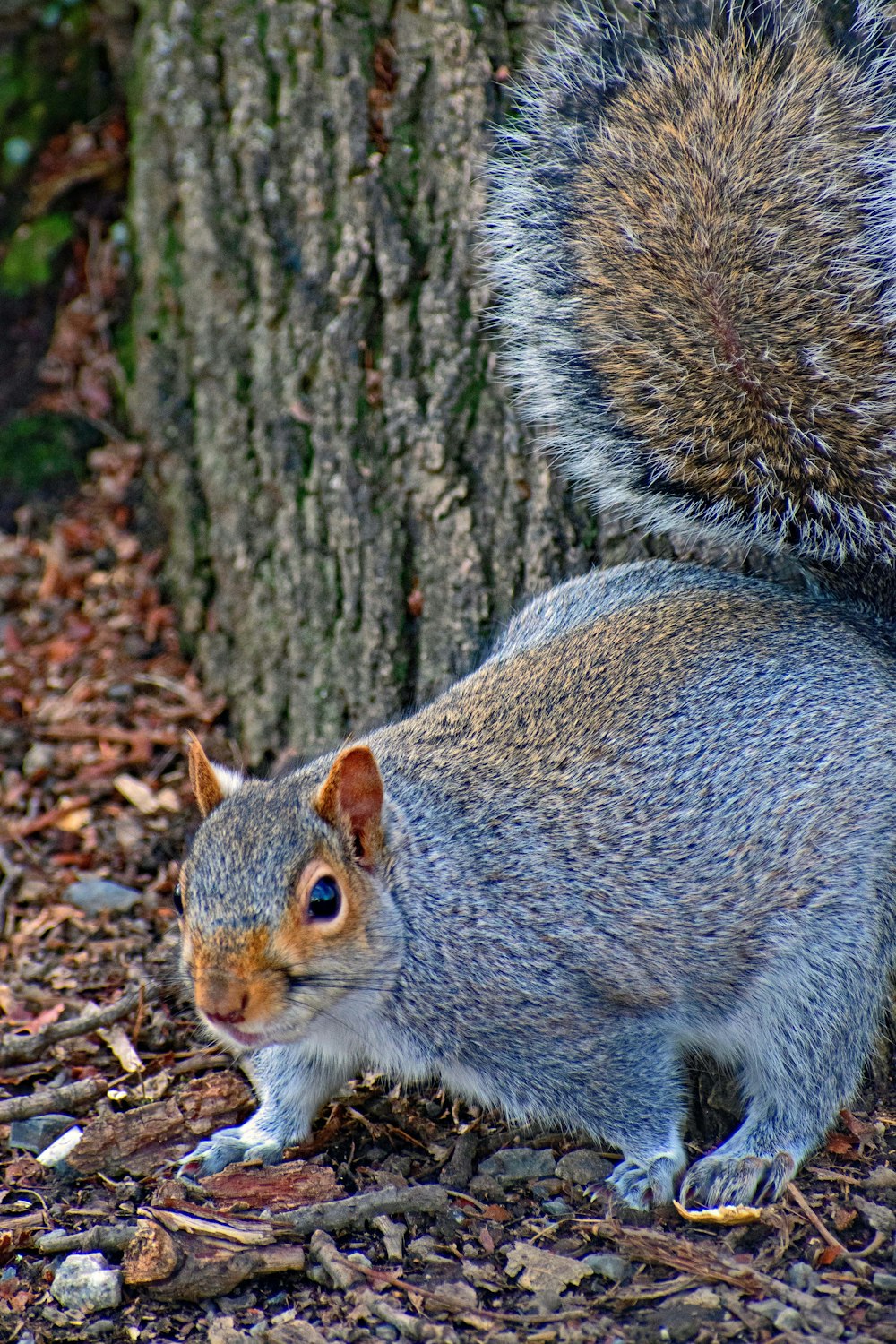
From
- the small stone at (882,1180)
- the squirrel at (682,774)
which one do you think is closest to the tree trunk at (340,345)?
the squirrel at (682,774)

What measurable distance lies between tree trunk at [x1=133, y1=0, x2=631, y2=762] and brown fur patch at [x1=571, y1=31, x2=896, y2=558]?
46cm

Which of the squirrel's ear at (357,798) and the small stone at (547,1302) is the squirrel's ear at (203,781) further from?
the small stone at (547,1302)

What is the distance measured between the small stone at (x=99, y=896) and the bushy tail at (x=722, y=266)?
1.45 meters

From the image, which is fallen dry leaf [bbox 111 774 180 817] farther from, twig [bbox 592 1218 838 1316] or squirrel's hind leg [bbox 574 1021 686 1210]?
twig [bbox 592 1218 838 1316]

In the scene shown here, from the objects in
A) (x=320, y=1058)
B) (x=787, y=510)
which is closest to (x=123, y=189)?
(x=787, y=510)

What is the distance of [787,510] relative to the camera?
245 cm

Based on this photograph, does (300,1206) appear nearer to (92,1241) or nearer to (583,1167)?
(92,1241)

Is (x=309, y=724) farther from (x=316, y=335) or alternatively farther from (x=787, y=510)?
(x=787, y=510)

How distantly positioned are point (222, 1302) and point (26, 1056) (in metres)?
0.81

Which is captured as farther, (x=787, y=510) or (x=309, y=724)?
(x=309, y=724)

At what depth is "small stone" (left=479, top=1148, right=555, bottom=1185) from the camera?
2.31 meters

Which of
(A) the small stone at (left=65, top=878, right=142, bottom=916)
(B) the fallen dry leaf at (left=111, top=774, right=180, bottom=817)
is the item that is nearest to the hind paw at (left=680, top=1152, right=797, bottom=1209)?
(A) the small stone at (left=65, top=878, right=142, bottom=916)

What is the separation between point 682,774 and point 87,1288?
Result: 1.31 metres

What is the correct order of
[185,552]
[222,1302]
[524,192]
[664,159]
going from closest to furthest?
[222,1302] < [664,159] < [524,192] < [185,552]
